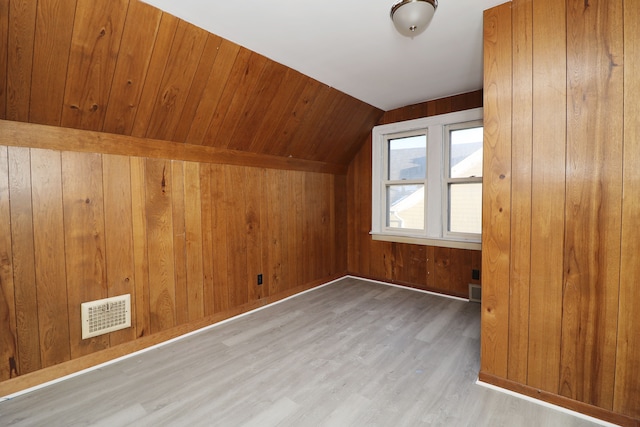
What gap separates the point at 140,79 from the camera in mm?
1884

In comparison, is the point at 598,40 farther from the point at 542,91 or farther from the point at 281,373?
the point at 281,373

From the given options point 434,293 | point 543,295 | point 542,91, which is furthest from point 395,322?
point 542,91

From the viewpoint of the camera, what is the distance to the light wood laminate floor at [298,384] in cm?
152

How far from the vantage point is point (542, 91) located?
160cm

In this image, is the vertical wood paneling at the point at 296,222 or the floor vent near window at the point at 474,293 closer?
the floor vent near window at the point at 474,293

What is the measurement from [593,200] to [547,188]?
0.65 ft

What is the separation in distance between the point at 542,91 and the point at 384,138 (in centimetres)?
229

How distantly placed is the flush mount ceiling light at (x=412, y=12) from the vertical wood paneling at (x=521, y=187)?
0.52 m

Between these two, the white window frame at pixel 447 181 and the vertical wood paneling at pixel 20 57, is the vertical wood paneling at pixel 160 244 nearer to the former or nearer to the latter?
the vertical wood paneling at pixel 20 57

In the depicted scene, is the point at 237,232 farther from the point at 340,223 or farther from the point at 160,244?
the point at 340,223

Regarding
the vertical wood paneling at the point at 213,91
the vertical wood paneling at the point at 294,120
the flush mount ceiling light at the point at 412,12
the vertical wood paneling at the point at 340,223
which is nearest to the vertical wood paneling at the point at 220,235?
the vertical wood paneling at the point at 213,91

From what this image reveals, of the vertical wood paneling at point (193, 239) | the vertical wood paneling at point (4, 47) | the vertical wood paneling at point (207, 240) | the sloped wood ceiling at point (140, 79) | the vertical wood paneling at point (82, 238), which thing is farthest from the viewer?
the vertical wood paneling at point (207, 240)

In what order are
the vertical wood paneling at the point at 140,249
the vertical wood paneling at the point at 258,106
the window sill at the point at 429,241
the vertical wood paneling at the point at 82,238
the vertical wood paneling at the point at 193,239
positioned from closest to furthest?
the vertical wood paneling at the point at 82,238
the vertical wood paneling at the point at 140,249
the vertical wood paneling at the point at 258,106
the vertical wood paneling at the point at 193,239
the window sill at the point at 429,241

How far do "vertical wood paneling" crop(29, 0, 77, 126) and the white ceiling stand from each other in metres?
0.43
